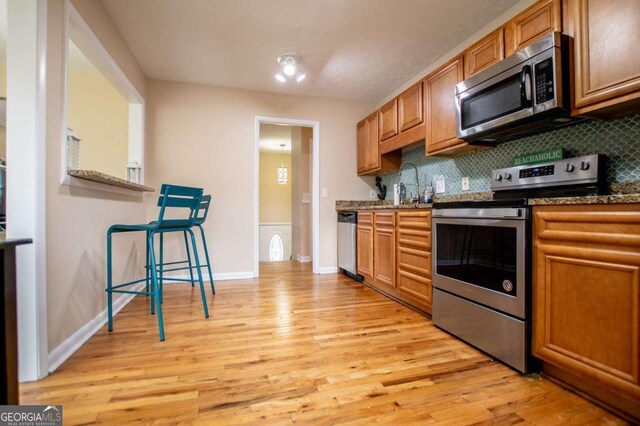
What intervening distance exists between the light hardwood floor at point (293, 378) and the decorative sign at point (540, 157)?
1247mm

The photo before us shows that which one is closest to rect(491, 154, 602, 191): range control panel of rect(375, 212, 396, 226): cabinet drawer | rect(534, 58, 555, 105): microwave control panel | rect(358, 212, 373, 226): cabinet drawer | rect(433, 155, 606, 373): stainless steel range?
rect(433, 155, 606, 373): stainless steel range

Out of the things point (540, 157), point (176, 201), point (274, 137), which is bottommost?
point (176, 201)

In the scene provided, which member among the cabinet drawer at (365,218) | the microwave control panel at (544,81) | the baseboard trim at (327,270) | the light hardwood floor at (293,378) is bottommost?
the light hardwood floor at (293,378)

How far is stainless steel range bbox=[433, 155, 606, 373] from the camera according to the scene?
1.40m

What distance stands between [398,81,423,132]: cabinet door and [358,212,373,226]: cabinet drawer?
943mm

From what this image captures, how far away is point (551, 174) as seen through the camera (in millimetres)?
1645

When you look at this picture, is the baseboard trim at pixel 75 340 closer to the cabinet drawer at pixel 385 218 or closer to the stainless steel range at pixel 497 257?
the stainless steel range at pixel 497 257

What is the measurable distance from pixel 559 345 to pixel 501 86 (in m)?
1.51

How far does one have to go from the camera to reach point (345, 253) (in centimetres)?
355

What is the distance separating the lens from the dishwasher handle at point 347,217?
333cm

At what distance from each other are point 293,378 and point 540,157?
6.42ft

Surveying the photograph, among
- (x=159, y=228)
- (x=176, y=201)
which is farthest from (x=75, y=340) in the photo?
(x=176, y=201)

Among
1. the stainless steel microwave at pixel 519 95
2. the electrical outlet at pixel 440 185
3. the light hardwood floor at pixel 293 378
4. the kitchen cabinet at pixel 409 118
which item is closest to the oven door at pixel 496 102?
the stainless steel microwave at pixel 519 95

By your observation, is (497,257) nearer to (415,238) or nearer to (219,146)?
(415,238)
